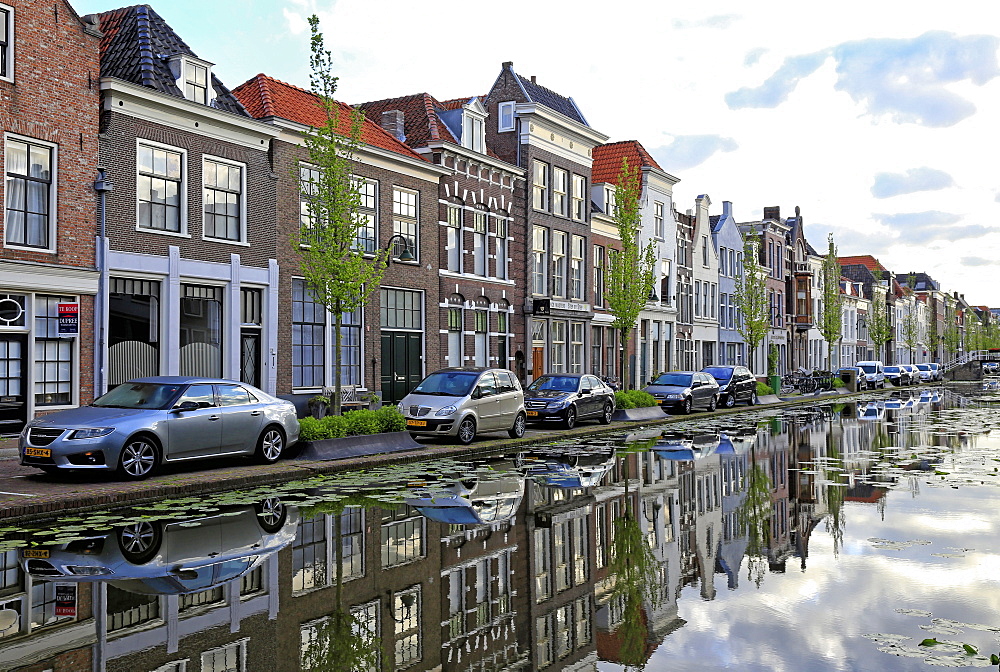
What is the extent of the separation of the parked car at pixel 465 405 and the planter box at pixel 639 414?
309 inches

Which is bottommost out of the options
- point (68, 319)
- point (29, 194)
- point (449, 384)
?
point (449, 384)

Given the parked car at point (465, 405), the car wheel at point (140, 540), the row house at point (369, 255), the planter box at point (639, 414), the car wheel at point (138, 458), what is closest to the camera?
the car wheel at point (140, 540)

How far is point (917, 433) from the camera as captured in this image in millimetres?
26688

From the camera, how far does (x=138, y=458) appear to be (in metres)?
14.7

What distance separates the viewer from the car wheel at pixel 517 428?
24.3m

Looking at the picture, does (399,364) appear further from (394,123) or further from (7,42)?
(7,42)

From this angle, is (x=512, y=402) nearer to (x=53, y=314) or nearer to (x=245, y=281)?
(x=245, y=281)

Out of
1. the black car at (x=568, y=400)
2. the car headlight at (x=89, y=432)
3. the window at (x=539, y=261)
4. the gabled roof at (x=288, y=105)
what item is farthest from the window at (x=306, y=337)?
the window at (x=539, y=261)

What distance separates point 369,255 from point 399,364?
411 cm

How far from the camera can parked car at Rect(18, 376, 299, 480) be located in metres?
14.3

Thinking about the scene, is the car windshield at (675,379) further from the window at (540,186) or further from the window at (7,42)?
the window at (7,42)

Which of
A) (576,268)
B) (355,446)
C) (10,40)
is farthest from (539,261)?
(10,40)

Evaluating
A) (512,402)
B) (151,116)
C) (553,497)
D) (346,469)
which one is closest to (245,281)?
(151,116)

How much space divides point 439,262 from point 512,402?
1088 centimetres
